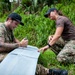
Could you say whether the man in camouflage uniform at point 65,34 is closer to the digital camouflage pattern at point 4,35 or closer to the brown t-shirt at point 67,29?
the brown t-shirt at point 67,29

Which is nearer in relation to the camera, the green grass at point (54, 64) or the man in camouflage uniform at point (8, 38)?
the man in camouflage uniform at point (8, 38)

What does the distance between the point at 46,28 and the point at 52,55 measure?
A: 2864mm

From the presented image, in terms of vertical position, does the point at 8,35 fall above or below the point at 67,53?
above

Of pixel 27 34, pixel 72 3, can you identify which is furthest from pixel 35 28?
pixel 72 3

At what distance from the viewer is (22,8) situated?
15.7 m

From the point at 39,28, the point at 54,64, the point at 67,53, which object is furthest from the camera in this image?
the point at 39,28

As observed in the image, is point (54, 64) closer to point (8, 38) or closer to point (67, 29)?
point (67, 29)

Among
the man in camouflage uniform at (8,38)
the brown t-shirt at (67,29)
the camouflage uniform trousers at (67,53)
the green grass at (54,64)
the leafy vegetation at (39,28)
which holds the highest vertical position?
the man in camouflage uniform at (8,38)

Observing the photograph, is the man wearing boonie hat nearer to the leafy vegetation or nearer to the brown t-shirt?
the brown t-shirt

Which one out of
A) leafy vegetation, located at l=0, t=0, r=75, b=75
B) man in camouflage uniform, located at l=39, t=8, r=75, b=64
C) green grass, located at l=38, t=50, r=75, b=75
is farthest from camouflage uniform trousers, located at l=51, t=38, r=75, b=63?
leafy vegetation, located at l=0, t=0, r=75, b=75

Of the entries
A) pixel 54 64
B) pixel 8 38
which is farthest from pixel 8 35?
pixel 54 64

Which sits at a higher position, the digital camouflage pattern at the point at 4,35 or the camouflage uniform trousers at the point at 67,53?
the digital camouflage pattern at the point at 4,35

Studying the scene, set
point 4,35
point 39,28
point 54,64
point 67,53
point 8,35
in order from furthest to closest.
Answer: point 39,28 < point 54,64 < point 67,53 < point 8,35 < point 4,35

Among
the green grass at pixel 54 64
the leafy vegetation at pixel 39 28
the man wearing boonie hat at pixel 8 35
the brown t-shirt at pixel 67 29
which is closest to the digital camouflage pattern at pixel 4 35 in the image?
the man wearing boonie hat at pixel 8 35
